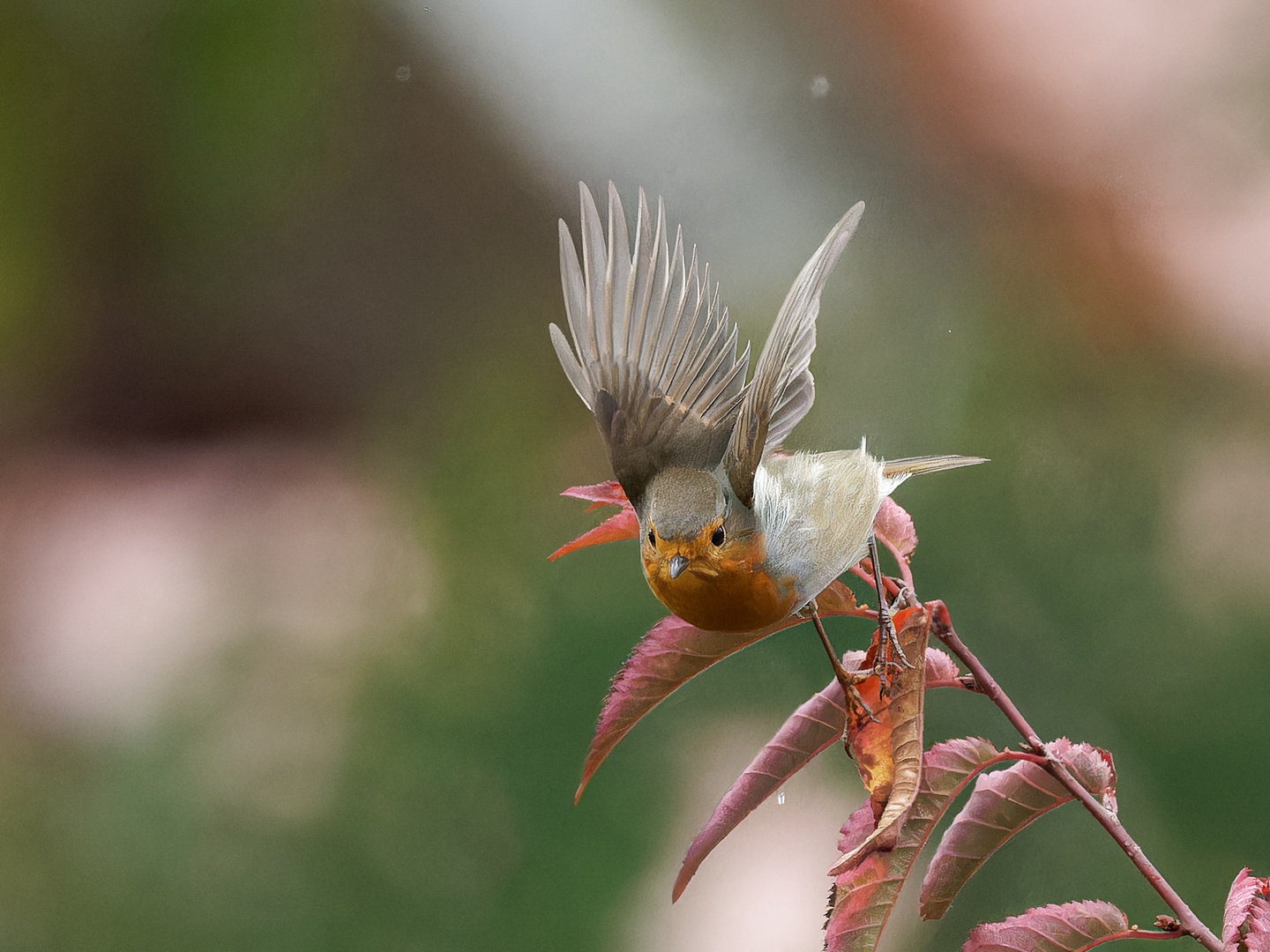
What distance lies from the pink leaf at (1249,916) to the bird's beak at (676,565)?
0.22 m

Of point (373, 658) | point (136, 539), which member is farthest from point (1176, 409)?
point (136, 539)

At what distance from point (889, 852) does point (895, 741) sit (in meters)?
0.03

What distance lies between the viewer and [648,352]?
1.51ft

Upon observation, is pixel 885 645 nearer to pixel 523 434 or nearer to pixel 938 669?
pixel 938 669

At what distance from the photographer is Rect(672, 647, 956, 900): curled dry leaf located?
1.20 ft

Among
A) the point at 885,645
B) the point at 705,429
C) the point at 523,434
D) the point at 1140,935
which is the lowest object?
the point at 1140,935

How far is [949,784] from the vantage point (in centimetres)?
34

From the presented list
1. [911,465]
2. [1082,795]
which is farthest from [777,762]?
[911,465]

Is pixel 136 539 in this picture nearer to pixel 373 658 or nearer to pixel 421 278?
pixel 373 658

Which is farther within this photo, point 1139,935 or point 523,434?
point 523,434

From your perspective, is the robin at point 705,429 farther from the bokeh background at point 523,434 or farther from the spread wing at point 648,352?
the bokeh background at point 523,434

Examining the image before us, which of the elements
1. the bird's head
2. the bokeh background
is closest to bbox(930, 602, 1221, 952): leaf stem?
the bird's head

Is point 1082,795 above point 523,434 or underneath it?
underneath

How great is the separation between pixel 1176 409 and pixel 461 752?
79 cm
